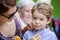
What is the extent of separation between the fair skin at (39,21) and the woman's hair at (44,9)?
2 cm

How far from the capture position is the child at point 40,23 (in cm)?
139

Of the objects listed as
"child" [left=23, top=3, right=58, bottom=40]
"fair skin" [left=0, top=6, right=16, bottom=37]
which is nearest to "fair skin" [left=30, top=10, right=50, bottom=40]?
"child" [left=23, top=3, right=58, bottom=40]

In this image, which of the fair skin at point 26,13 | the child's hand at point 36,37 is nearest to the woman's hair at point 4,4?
the fair skin at point 26,13

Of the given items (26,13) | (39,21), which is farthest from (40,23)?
(26,13)

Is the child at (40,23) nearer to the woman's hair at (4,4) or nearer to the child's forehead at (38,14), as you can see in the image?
the child's forehead at (38,14)

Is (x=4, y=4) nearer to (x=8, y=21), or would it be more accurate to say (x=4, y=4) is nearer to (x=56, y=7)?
(x=8, y=21)

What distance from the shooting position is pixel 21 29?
56.7 inches

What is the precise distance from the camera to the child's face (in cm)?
139

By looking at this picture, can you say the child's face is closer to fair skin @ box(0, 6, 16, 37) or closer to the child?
the child

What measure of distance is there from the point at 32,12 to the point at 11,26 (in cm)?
15

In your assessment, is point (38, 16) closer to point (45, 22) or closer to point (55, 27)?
point (45, 22)

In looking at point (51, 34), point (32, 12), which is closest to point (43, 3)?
point (32, 12)

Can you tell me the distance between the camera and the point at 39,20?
4.59ft

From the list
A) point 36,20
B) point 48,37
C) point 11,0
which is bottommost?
point 48,37
